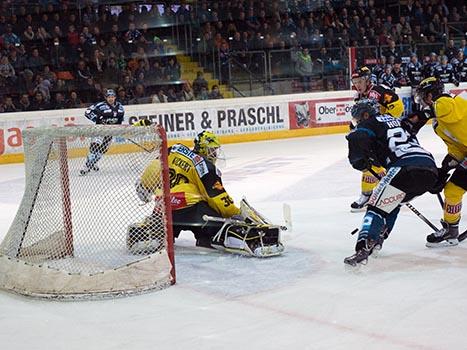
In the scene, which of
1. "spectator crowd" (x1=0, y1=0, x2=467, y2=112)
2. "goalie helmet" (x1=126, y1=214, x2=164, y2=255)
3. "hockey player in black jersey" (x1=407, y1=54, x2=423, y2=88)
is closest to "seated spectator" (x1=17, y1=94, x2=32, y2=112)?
"spectator crowd" (x1=0, y1=0, x2=467, y2=112)

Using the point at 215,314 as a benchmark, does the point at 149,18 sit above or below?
above

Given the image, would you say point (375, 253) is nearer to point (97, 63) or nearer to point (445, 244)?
point (445, 244)

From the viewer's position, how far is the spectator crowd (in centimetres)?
1246

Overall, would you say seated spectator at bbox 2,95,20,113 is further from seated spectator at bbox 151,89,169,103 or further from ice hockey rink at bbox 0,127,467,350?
ice hockey rink at bbox 0,127,467,350

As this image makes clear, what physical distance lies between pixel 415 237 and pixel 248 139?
8.13 metres

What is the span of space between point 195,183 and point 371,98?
1892 mm

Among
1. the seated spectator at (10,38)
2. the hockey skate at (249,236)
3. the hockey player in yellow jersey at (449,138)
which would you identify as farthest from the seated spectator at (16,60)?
the hockey player in yellow jersey at (449,138)

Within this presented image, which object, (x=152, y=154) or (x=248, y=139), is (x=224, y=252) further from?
(x=248, y=139)

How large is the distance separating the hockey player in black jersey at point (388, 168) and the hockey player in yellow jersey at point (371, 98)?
1664mm

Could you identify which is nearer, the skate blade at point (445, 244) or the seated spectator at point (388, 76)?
the skate blade at point (445, 244)

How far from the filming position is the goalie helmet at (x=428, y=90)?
15.2 feet

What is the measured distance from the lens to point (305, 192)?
290 inches

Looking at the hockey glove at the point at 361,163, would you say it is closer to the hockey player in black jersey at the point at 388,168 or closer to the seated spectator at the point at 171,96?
the hockey player in black jersey at the point at 388,168

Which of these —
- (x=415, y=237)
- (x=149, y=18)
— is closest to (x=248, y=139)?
(x=149, y=18)
